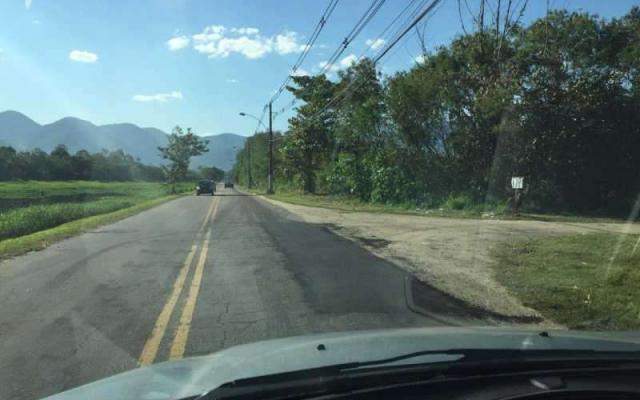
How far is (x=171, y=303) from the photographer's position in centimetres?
871

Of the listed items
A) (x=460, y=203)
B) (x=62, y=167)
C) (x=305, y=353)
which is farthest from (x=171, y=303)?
(x=62, y=167)

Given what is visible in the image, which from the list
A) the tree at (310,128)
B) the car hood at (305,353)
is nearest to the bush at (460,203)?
the tree at (310,128)

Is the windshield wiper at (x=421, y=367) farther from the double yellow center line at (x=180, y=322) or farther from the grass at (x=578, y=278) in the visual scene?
the grass at (x=578, y=278)

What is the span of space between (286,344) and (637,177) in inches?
1049

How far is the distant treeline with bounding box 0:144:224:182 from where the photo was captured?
96100 mm

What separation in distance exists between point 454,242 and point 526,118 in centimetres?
1079

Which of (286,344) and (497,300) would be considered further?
(497,300)

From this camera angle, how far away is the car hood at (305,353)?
2.97m

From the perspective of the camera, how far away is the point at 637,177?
26750 mm

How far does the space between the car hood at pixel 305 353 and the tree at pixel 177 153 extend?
75.1 m

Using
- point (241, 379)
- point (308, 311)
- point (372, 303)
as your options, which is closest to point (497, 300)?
point (372, 303)

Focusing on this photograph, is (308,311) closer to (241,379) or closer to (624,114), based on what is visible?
(241,379)

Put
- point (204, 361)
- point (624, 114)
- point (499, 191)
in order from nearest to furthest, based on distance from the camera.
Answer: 1. point (204, 361)
2. point (624, 114)
3. point (499, 191)

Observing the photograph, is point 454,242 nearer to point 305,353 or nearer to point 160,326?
point 160,326
